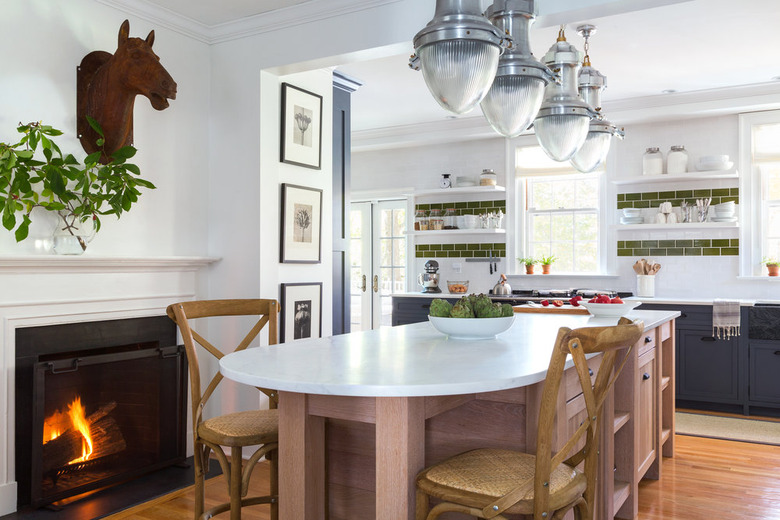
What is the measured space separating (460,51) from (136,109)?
2469 millimetres

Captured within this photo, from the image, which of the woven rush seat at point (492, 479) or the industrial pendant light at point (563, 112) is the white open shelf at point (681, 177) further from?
the woven rush seat at point (492, 479)

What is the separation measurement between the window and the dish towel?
1.34m

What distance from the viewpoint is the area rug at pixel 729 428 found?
4504mm

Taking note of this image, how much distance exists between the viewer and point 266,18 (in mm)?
3885

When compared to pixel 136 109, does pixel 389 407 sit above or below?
below

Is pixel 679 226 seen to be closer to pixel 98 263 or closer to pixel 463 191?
pixel 463 191

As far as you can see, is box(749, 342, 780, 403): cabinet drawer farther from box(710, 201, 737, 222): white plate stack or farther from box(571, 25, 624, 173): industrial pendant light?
box(571, 25, 624, 173): industrial pendant light

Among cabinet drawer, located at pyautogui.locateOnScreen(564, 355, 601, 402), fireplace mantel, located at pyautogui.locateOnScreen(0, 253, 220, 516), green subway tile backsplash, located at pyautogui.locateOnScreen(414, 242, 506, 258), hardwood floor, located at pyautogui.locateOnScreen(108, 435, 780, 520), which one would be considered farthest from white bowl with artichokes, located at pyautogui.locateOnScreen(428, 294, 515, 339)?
green subway tile backsplash, located at pyautogui.locateOnScreen(414, 242, 506, 258)

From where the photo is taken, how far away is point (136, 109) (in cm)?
369

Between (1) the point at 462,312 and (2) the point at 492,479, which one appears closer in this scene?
(2) the point at 492,479

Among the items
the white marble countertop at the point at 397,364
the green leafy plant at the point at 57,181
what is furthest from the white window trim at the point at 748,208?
the green leafy plant at the point at 57,181

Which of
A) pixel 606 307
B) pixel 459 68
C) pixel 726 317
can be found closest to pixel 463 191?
pixel 726 317

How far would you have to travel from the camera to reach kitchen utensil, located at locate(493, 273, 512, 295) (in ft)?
20.7

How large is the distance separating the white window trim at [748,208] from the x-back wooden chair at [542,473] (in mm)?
4462
